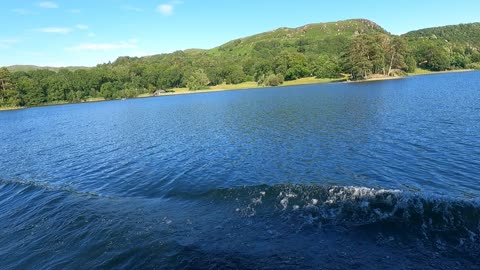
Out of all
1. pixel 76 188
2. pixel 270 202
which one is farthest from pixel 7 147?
pixel 270 202

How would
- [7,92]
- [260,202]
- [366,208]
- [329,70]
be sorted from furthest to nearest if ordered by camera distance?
[329,70] → [7,92] → [260,202] → [366,208]

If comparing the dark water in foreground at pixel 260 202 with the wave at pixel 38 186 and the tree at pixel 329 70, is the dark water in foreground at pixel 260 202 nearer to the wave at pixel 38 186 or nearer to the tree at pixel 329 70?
the wave at pixel 38 186

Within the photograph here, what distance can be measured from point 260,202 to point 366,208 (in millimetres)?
6525

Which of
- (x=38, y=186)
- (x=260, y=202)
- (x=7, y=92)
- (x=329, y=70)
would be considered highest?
(x=329, y=70)

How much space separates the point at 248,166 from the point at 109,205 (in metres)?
12.5

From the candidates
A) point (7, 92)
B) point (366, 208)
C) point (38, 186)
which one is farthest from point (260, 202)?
point (7, 92)

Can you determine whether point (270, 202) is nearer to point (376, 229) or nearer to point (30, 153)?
point (376, 229)

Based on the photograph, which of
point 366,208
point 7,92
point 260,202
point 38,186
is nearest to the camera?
point 366,208

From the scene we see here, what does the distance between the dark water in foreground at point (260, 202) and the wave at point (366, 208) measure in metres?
0.10

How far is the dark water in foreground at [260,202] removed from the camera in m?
14.3

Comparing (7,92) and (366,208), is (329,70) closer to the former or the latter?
(366,208)

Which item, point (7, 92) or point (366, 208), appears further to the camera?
point (7, 92)

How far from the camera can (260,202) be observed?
20328mm

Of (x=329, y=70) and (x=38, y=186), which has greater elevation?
(x=329, y=70)
